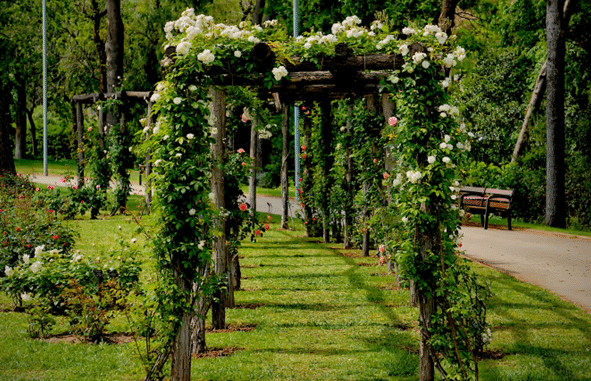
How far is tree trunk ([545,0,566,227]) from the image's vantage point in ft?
59.9

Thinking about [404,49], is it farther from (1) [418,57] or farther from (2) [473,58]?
(2) [473,58]

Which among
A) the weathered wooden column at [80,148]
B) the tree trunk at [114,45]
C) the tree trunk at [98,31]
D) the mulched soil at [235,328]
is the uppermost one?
the tree trunk at [98,31]

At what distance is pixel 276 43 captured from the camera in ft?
19.5

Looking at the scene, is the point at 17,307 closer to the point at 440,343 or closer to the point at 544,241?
the point at 440,343

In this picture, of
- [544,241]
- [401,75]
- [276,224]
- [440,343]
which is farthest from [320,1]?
[440,343]

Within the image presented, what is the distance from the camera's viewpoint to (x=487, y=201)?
17.0 meters

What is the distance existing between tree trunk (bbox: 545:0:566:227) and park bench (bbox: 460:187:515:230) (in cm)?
184

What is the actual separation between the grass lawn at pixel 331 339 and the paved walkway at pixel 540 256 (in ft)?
1.52

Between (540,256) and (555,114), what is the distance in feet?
22.5

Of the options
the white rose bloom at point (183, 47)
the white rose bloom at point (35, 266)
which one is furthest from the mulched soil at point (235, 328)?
the white rose bloom at point (183, 47)

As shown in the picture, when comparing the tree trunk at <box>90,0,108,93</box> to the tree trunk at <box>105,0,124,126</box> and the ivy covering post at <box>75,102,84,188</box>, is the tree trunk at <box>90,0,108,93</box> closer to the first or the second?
the tree trunk at <box>105,0,124,126</box>

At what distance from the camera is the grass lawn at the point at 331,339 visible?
6332 millimetres

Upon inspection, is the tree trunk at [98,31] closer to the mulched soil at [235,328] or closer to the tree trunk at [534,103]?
the tree trunk at [534,103]

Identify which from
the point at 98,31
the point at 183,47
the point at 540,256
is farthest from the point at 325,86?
the point at 98,31
